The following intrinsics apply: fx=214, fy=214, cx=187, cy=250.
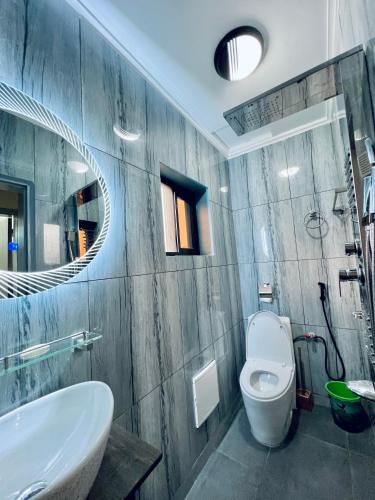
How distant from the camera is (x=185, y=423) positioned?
1378 mm

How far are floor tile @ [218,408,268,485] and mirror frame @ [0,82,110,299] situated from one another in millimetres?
1759

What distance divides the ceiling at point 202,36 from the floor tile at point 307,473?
2.71m

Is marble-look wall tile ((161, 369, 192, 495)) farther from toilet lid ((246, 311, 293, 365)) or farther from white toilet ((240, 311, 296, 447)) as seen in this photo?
toilet lid ((246, 311, 293, 365))

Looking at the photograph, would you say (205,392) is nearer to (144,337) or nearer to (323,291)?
(144,337)

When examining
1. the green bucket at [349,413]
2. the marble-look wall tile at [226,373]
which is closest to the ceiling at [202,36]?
the marble-look wall tile at [226,373]

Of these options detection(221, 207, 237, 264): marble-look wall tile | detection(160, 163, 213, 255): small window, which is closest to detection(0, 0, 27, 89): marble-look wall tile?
detection(160, 163, 213, 255): small window

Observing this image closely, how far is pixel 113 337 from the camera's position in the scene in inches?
40.1

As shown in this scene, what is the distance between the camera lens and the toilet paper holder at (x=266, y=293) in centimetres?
222

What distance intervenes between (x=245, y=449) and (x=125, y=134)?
7.70 ft

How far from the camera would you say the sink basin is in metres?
0.49

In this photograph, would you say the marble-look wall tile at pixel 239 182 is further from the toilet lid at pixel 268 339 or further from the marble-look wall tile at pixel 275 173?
the toilet lid at pixel 268 339

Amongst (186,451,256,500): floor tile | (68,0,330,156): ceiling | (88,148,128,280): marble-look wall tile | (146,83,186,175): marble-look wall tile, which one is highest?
(68,0,330,156): ceiling

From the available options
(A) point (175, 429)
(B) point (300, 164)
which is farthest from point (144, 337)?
(B) point (300, 164)

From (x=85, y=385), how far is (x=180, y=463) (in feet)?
3.35
